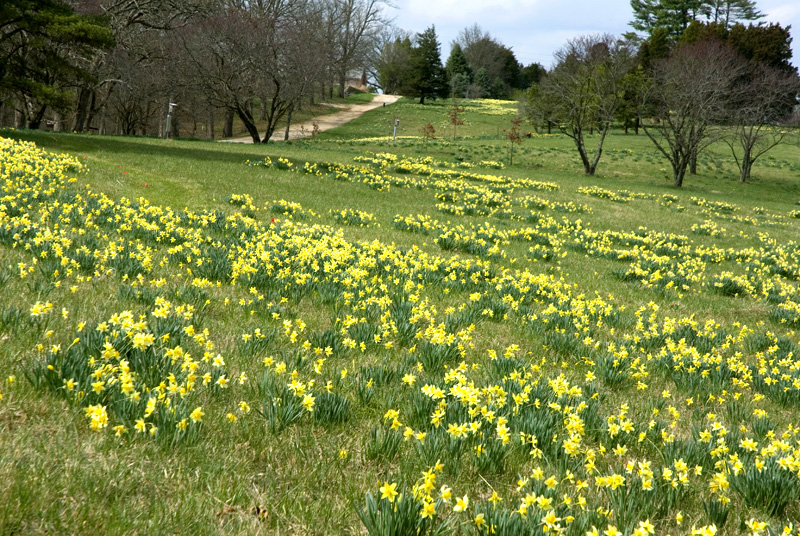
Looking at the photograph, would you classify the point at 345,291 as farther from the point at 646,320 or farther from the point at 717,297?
the point at 717,297

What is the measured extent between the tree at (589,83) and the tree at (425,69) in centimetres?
4160

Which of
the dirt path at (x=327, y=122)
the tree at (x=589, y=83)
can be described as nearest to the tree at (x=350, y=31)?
the dirt path at (x=327, y=122)

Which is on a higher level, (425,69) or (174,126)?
(425,69)

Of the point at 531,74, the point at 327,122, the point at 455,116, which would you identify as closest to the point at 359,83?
the point at 531,74

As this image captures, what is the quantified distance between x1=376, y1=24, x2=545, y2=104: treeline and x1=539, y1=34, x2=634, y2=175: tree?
4237 cm

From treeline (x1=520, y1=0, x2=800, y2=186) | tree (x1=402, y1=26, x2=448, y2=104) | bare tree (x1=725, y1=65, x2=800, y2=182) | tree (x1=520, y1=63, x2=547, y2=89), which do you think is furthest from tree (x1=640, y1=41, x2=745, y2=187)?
→ tree (x1=520, y1=63, x2=547, y2=89)

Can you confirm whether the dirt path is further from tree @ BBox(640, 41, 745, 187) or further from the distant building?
tree @ BBox(640, 41, 745, 187)

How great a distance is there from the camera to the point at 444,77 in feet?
245

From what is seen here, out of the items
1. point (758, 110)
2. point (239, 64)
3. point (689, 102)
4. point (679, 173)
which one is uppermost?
point (239, 64)

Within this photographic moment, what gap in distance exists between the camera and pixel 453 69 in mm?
85625

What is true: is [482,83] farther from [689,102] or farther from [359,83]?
[689,102]

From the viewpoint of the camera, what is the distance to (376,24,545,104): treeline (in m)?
72.8

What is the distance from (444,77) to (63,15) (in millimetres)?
65010

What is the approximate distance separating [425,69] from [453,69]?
15.6m
